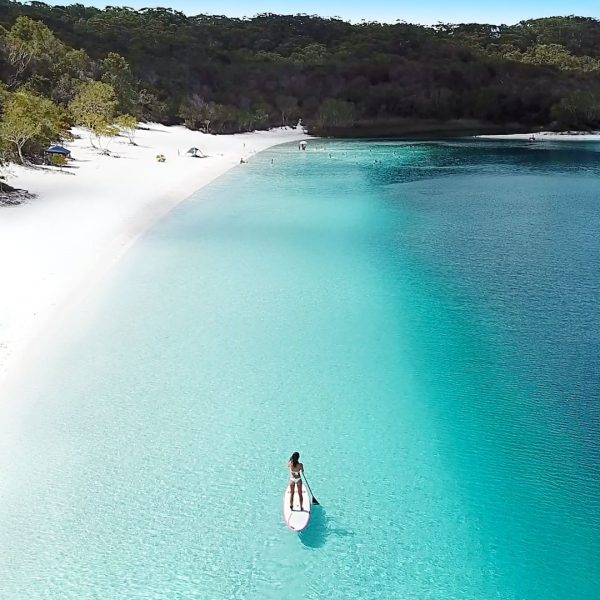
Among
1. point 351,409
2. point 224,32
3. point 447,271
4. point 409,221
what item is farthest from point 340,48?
point 351,409

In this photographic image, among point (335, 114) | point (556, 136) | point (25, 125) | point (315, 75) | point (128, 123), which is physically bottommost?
point (556, 136)

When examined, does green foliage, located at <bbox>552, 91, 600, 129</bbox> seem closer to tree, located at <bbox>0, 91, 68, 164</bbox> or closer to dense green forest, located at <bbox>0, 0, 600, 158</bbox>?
dense green forest, located at <bbox>0, 0, 600, 158</bbox>

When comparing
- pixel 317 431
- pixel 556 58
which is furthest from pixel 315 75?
pixel 317 431

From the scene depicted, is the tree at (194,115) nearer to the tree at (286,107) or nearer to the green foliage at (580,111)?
the tree at (286,107)

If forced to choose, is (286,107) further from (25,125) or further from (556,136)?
(25,125)

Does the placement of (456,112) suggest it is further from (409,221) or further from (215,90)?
(409,221)

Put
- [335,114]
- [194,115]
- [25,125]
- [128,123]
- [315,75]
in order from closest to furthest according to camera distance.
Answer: [25,125], [128,123], [194,115], [335,114], [315,75]
